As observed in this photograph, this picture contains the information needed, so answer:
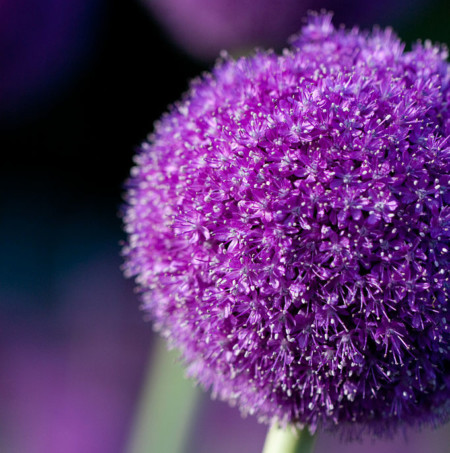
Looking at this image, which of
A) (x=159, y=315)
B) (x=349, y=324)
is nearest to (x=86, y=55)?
(x=159, y=315)

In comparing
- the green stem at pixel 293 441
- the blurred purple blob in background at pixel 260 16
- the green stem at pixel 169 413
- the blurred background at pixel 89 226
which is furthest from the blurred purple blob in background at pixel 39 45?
the green stem at pixel 293 441

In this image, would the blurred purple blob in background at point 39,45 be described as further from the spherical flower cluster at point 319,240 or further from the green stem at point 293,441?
the green stem at point 293,441

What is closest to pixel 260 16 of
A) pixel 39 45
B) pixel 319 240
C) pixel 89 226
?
pixel 39 45

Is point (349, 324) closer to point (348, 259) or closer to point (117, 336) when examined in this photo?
point (348, 259)

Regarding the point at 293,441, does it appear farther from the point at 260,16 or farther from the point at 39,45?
the point at 39,45

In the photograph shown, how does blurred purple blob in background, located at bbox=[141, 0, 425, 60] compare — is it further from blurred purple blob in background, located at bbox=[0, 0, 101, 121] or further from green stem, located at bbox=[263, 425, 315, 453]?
green stem, located at bbox=[263, 425, 315, 453]

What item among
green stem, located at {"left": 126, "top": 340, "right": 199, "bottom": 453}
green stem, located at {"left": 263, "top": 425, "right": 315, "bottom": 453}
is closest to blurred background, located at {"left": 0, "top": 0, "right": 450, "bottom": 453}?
green stem, located at {"left": 126, "top": 340, "right": 199, "bottom": 453}

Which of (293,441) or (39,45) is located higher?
(39,45)
